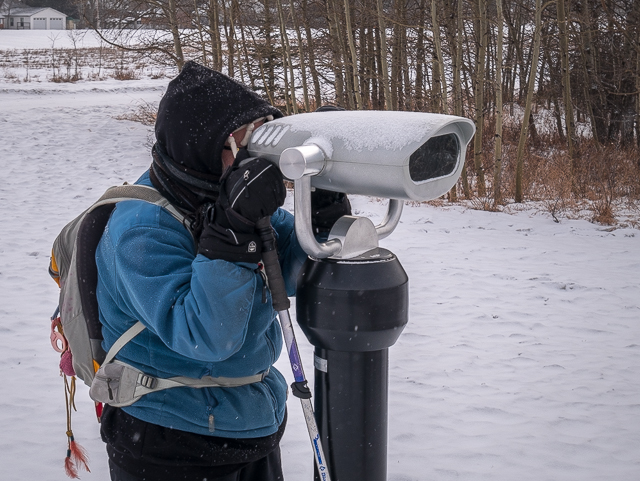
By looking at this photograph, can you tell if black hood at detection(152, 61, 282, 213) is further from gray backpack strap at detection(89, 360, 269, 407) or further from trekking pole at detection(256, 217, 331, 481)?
gray backpack strap at detection(89, 360, 269, 407)

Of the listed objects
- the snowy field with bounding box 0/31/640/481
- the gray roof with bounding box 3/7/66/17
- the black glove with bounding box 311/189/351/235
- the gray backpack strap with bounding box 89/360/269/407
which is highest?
the gray roof with bounding box 3/7/66/17

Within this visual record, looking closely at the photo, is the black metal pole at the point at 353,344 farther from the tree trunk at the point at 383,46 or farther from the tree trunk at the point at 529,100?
the tree trunk at the point at 383,46

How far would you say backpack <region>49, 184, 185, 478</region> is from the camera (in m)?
1.30

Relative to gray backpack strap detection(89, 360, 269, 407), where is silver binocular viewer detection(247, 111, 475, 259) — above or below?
above

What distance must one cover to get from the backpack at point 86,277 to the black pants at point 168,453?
158 millimetres

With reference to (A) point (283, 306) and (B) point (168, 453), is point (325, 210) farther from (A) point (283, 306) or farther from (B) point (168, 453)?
(B) point (168, 453)

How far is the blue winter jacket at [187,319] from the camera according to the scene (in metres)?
1.11

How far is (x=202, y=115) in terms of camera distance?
1250 mm

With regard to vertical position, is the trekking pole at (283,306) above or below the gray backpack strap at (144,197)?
below

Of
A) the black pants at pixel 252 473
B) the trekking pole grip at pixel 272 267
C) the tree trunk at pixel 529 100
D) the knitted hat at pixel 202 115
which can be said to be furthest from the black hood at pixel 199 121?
the tree trunk at pixel 529 100

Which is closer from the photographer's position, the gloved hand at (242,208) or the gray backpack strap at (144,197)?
the gloved hand at (242,208)

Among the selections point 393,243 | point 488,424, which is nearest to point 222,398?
point 488,424

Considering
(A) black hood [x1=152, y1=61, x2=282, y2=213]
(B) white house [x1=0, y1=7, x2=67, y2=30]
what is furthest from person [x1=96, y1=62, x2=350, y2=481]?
(B) white house [x1=0, y1=7, x2=67, y2=30]

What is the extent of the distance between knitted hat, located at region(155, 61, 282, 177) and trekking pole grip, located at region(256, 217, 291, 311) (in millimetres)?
217
